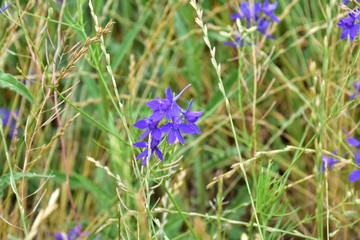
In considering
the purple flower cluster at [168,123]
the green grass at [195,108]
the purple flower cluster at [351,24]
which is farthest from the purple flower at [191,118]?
the green grass at [195,108]

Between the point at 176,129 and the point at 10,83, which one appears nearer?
the point at 176,129

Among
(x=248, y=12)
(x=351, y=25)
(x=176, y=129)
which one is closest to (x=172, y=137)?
(x=176, y=129)

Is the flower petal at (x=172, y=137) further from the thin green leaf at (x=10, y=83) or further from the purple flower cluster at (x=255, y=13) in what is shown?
the purple flower cluster at (x=255, y=13)

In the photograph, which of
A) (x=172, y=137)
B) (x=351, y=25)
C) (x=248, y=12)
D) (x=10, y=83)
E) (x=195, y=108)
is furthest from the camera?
(x=195, y=108)

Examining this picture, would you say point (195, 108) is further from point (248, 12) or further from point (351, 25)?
point (351, 25)

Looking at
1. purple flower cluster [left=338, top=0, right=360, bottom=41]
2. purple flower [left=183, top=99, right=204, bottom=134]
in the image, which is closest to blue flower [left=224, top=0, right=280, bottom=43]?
purple flower cluster [left=338, top=0, right=360, bottom=41]

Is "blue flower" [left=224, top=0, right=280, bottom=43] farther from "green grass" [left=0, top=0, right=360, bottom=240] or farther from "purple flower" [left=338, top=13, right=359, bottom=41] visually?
"purple flower" [left=338, top=13, right=359, bottom=41]

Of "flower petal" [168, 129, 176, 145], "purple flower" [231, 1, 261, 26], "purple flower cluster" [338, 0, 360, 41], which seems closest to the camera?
"flower petal" [168, 129, 176, 145]

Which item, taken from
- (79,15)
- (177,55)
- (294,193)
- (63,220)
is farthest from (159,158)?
(177,55)

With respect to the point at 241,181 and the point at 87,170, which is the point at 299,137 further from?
the point at 87,170
